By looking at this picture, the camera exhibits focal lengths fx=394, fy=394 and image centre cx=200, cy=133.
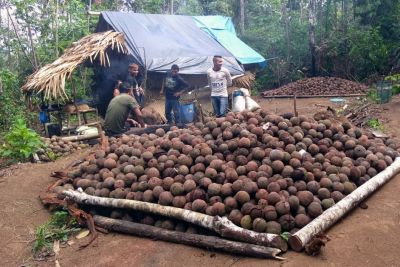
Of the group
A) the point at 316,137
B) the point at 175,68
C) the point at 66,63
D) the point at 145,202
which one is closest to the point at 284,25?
the point at 175,68

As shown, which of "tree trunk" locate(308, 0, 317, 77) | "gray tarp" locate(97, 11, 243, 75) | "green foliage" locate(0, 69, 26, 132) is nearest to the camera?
"gray tarp" locate(97, 11, 243, 75)

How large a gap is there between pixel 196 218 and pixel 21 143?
4.70 metres

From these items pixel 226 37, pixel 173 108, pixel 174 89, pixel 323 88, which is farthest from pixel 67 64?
pixel 323 88

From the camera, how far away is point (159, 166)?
5.44m

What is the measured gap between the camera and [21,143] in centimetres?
752

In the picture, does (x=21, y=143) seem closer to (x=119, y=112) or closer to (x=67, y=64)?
(x=119, y=112)

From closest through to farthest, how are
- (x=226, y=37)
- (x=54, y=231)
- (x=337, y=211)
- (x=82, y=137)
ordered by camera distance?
(x=337, y=211) → (x=54, y=231) → (x=82, y=137) → (x=226, y=37)

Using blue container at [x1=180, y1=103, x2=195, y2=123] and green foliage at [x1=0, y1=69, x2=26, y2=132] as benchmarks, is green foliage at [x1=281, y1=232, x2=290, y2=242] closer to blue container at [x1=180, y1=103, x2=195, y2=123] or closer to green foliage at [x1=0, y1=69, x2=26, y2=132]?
blue container at [x1=180, y1=103, x2=195, y2=123]

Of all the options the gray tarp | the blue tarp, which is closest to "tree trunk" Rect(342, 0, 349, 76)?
the blue tarp

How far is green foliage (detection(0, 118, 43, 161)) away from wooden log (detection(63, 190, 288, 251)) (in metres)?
2.53

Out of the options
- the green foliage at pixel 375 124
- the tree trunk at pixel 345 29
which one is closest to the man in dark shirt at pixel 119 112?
the green foliage at pixel 375 124

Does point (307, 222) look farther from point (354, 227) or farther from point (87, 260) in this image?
point (87, 260)

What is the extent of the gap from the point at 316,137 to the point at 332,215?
1.87m

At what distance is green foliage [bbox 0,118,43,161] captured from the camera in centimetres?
744
